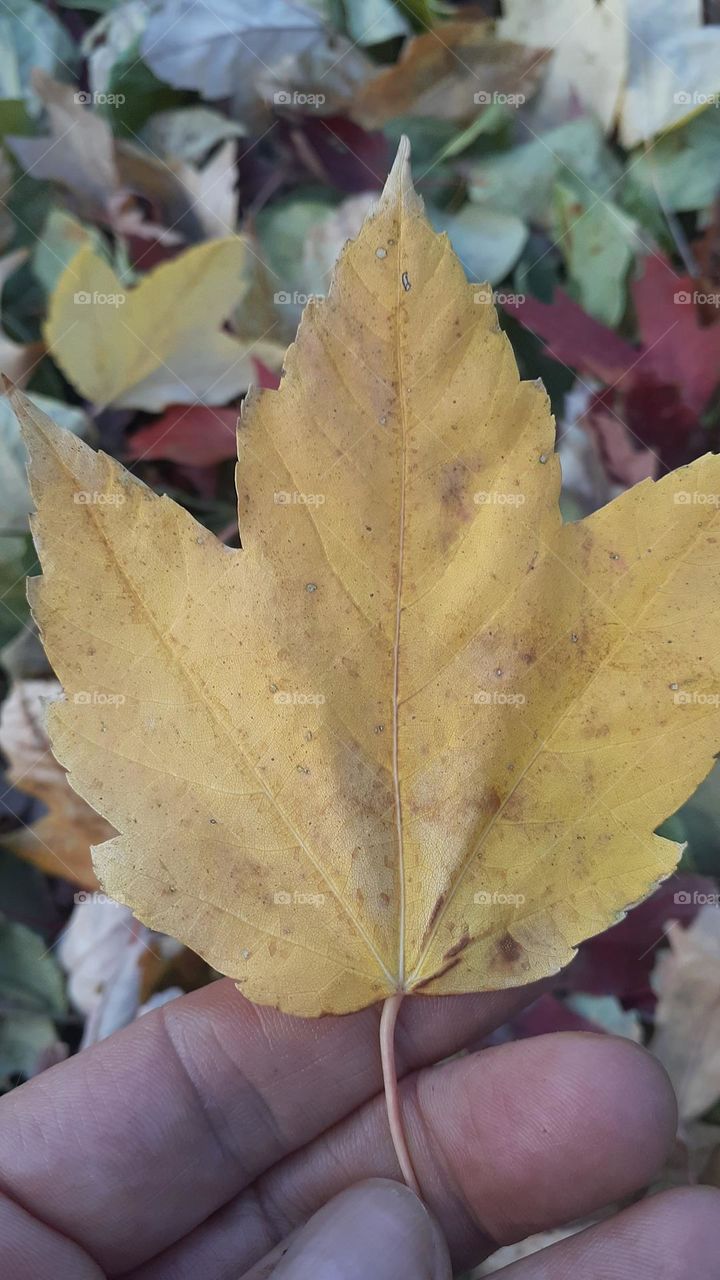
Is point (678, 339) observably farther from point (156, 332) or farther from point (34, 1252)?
point (34, 1252)

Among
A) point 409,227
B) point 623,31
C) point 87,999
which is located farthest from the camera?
point 623,31

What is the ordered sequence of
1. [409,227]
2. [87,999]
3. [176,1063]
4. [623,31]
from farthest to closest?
[623,31] < [87,999] < [176,1063] < [409,227]

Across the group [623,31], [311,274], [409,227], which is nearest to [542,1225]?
[409,227]

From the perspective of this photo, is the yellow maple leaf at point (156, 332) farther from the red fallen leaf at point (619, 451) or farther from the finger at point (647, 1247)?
the finger at point (647, 1247)

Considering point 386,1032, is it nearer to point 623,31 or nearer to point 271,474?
point 271,474

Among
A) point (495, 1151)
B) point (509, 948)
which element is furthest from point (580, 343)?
point (495, 1151)

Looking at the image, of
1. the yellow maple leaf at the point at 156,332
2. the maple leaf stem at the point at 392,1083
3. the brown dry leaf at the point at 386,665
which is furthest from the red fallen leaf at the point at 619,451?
the maple leaf stem at the point at 392,1083

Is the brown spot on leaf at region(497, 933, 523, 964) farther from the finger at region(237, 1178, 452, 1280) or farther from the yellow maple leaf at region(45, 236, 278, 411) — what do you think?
the yellow maple leaf at region(45, 236, 278, 411)
